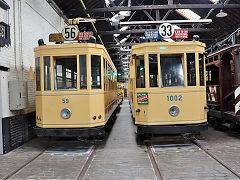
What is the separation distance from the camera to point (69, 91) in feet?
18.4

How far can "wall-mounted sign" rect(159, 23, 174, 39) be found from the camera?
628 centimetres

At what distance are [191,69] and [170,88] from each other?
791 millimetres

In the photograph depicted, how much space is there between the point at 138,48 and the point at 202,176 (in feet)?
11.8

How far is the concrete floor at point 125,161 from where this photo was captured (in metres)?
3.95

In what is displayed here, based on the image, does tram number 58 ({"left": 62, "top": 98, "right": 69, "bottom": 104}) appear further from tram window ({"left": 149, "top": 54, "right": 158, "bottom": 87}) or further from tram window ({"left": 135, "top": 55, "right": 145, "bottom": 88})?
tram window ({"left": 149, "top": 54, "right": 158, "bottom": 87})

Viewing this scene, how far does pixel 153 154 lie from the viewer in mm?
5191

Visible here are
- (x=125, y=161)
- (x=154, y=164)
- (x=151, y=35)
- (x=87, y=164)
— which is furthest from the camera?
(x=151, y=35)

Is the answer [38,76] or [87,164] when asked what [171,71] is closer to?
[87,164]

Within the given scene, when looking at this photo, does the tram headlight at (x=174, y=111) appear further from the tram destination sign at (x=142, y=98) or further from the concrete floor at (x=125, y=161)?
the concrete floor at (x=125, y=161)

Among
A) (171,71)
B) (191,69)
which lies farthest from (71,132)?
(191,69)

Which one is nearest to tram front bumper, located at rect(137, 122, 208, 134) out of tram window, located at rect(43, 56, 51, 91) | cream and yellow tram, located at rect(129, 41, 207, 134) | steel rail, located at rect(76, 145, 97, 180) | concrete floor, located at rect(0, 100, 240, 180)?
cream and yellow tram, located at rect(129, 41, 207, 134)

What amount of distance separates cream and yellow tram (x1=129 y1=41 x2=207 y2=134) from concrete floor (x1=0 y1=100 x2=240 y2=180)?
676 millimetres

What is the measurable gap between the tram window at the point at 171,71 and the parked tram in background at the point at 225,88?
202 cm

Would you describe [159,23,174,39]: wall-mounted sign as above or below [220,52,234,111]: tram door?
above
